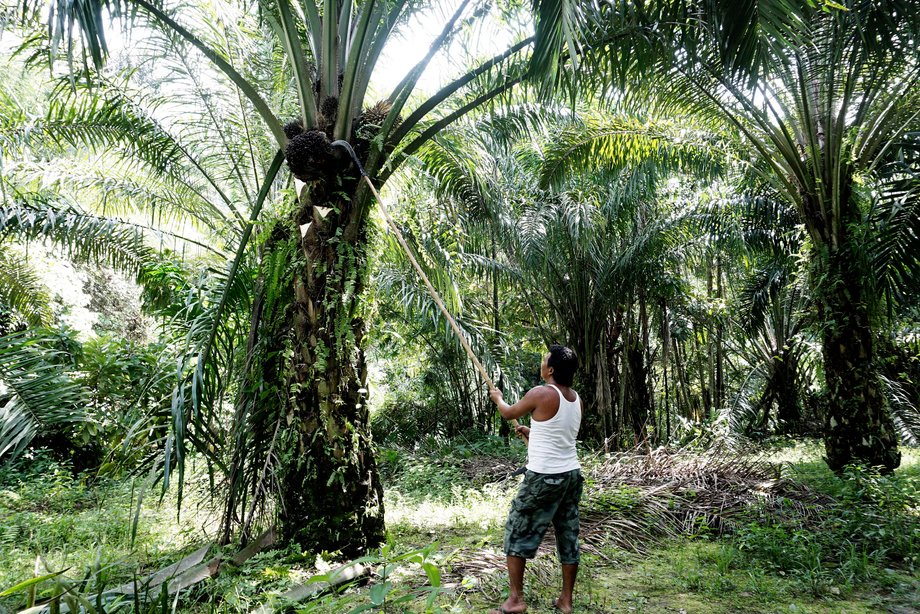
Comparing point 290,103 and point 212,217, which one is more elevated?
point 290,103

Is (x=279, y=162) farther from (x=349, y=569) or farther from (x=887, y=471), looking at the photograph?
(x=887, y=471)

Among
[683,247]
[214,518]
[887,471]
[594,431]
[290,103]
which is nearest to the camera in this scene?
[214,518]

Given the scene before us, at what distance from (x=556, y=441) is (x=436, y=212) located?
7.03 meters

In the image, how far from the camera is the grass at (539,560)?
389 centimetres

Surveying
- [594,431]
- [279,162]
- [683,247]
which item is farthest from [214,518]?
[683,247]

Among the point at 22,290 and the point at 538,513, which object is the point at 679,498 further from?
the point at 22,290

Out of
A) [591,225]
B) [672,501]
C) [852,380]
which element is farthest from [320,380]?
[591,225]

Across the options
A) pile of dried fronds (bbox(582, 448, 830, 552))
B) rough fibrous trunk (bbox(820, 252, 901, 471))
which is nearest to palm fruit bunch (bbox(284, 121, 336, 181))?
pile of dried fronds (bbox(582, 448, 830, 552))

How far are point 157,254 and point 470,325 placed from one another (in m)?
5.13

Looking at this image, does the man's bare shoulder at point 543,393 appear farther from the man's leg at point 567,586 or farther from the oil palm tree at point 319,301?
the oil palm tree at point 319,301

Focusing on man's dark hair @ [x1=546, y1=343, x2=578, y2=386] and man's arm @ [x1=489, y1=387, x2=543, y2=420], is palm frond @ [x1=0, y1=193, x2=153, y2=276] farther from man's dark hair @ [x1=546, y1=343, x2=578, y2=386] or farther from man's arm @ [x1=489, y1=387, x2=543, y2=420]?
man's dark hair @ [x1=546, y1=343, x2=578, y2=386]

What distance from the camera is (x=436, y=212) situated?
10.2 meters

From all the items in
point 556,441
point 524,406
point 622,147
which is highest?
point 622,147

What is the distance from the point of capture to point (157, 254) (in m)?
9.49
